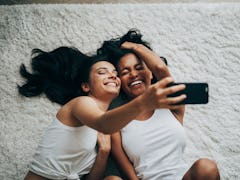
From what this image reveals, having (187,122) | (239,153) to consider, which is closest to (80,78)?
(187,122)

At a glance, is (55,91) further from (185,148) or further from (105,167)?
(185,148)

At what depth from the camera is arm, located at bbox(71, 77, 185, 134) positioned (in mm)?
742

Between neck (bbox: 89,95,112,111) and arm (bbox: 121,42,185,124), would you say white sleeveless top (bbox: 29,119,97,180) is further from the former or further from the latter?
arm (bbox: 121,42,185,124)

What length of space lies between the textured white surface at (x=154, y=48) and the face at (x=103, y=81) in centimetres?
21

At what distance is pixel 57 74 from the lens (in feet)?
4.21

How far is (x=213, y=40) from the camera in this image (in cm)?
135

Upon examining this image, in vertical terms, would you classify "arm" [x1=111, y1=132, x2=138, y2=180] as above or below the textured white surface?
below

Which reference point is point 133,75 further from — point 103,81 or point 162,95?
point 162,95

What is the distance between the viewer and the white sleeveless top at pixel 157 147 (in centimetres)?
112

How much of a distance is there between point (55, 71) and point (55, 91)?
0.25 feet

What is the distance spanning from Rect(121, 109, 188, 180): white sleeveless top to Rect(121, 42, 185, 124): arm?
0.03 metres

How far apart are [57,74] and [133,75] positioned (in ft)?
0.98

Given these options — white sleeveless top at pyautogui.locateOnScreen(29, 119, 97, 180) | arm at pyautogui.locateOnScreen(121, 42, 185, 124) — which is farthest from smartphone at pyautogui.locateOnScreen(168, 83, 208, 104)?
white sleeveless top at pyautogui.locateOnScreen(29, 119, 97, 180)

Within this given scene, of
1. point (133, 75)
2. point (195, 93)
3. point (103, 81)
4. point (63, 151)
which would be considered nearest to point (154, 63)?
point (133, 75)
